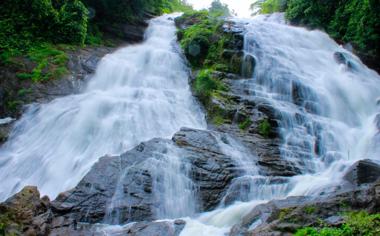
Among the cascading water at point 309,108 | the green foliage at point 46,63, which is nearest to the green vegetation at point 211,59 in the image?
the cascading water at point 309,108

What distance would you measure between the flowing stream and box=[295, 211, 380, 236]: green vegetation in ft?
6.48

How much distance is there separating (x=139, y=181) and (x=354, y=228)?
5.12 meters

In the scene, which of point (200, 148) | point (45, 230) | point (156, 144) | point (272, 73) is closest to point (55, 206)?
point (45, 230)

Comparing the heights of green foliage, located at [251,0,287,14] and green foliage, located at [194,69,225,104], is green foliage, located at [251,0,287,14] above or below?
above

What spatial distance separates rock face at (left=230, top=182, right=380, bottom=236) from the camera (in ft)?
19.2

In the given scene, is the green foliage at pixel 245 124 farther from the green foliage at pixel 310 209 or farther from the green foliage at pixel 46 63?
the green foliage at pixel 46 63

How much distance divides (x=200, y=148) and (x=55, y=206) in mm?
4072

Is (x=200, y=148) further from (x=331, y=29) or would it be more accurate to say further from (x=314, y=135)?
(x=331, y=29)

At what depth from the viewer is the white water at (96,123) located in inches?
403

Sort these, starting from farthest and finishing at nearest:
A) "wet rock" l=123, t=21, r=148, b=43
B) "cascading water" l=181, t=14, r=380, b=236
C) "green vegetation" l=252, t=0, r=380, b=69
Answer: "wet rock" l=123, t=21, r=148, b=43 → "green vegetation" l=252, t=0, r=380, b=69 → "cascading water" l=181, t=14, r=380, b=236

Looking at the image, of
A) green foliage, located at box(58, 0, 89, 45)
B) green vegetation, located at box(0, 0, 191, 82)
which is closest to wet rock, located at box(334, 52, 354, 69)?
green vegetation, located at box(0, 0, 191, 82)

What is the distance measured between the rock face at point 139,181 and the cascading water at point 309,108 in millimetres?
765

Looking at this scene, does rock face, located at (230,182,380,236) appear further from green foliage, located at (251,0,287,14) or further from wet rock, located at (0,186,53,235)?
green foliage, located at (251,0,287,14)

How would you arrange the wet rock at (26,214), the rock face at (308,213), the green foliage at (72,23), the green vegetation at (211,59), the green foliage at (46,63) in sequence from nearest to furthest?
the rock face at (308,213) → the wet rock at (26,214) → the green vegetation at (211,59) → the green foliage at (46,63) → the green foliage at (72,23)
